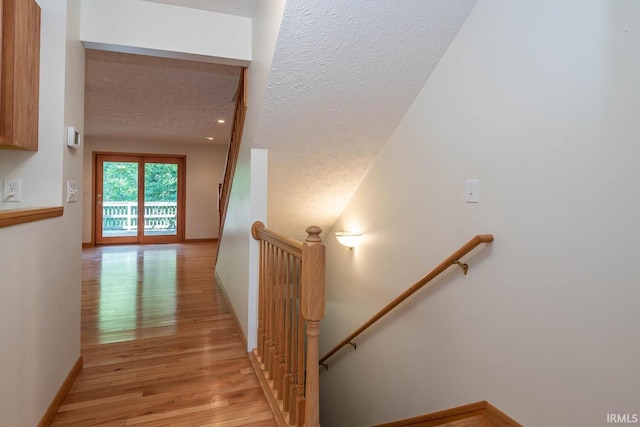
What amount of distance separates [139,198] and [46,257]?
6.24m

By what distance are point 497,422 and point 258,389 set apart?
1.26 m

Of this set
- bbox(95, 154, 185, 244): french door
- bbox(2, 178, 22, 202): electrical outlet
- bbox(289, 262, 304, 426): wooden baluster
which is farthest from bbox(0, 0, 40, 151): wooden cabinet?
bbox(95, 154, 185, 244): french door

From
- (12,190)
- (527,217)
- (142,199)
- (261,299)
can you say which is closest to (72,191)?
(12,190)

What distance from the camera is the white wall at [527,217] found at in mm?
1155

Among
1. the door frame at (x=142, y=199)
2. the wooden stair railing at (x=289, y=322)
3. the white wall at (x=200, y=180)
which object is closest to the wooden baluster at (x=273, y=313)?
the wooden stair railing at (x=289, y=322)

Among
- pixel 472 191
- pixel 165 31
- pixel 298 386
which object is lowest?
pixel 298 386

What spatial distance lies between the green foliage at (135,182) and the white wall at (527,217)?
633cm

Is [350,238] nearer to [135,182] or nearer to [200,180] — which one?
[200,180]

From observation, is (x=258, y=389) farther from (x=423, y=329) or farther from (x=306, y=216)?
(x=306, y=216)

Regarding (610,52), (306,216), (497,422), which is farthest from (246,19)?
(497,422)

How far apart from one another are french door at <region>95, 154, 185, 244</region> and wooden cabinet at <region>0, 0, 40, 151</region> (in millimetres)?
6106

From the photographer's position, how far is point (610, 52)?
117cm

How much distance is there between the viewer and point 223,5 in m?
2.13

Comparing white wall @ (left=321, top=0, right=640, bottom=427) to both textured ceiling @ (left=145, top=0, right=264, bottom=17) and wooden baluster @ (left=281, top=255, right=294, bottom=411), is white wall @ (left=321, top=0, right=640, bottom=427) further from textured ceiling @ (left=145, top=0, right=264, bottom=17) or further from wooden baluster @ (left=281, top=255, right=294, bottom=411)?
textured ceiling @ (left=145, top=0, right=264, bottom=17)
